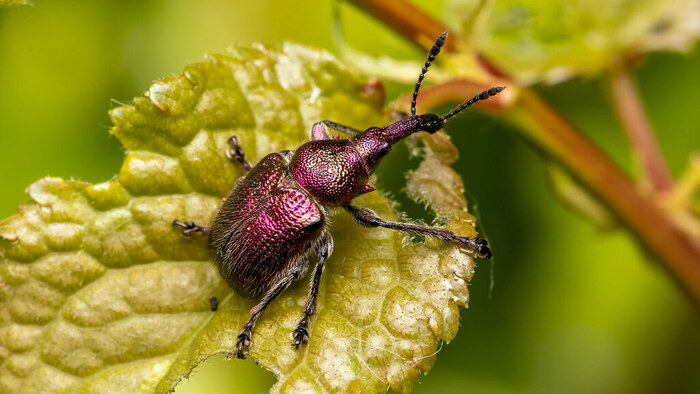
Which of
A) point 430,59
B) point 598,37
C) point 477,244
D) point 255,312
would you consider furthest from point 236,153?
point 598,37

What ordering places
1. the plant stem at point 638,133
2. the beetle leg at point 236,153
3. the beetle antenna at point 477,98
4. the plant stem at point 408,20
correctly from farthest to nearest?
the plant stem at point 638,133 < the plant stem at point 408,20 < the beetle antenna at point 477,98 < the beetle leg at point 236,153

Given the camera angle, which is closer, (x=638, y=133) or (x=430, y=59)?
(x=430, y=59)

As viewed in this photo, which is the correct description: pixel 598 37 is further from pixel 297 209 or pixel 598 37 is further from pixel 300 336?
pixel 300 336

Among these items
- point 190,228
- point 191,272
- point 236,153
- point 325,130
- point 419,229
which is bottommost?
point 191,272

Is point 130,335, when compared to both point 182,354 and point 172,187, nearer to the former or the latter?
point 182,354

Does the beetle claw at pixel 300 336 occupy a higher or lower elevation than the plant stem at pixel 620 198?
lower

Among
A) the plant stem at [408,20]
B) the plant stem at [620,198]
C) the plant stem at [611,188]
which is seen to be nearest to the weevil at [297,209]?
the plant stem at [408,20]

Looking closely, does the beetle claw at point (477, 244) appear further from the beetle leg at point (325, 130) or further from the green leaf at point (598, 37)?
the green leaf at point (598, 37)
